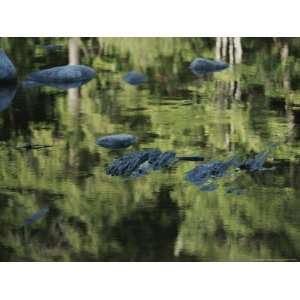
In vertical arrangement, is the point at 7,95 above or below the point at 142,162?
above

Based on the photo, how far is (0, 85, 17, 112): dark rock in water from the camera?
12.5 ft

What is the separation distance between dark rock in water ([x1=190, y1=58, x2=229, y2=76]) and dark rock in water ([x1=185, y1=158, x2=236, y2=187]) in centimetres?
49

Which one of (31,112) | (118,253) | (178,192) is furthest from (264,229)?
(31,112)

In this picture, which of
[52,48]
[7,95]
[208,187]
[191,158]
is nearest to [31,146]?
[7,95]

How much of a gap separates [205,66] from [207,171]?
561 millimetres

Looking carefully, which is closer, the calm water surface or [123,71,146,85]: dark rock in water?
the calm water surface

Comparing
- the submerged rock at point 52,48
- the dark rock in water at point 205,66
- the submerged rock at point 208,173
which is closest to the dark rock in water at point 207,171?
the submerged rock at point 208,173

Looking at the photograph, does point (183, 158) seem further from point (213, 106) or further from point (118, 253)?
point (118, 253)

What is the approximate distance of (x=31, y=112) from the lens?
3.80m

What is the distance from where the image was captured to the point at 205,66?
381 centimetres

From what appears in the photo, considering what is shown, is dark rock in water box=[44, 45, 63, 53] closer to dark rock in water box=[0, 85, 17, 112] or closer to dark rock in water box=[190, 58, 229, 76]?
dark rock in water box=[0, 85, 17, 112]

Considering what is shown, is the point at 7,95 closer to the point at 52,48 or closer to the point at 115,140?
the point at 52,48

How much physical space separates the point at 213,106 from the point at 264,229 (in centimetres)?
70

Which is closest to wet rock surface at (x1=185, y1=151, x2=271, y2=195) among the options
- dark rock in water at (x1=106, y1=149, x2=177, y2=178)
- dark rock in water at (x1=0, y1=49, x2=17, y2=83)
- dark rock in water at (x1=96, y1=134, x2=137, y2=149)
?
dark rock in water at (x1=106, y1=149, x2=177, y2=178)
